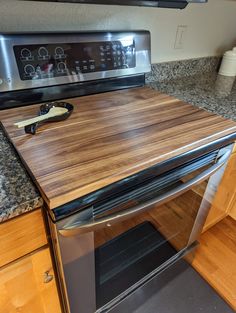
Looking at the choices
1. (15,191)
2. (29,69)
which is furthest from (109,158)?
(29,69)

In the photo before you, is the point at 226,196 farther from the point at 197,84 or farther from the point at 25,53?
the point at 25,53

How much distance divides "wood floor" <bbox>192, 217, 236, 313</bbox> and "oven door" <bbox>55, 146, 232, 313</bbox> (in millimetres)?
256

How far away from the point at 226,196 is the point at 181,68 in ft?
2.46

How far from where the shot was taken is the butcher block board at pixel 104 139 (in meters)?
0.49

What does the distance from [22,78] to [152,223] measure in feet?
2.18

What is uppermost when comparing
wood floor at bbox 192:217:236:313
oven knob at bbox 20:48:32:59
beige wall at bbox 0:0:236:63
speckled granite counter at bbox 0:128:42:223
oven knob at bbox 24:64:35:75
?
beige wall at bbox 0:0:236:63

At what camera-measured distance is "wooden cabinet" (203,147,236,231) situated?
39.4 inches

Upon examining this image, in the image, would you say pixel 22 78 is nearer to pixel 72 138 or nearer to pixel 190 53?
pixel 72 138

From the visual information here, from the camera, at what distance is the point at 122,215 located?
0.57m

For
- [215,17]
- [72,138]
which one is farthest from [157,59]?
[72,138]

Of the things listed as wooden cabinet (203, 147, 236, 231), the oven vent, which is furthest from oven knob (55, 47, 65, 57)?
wooden cabinet (203, 147, 236, 231)

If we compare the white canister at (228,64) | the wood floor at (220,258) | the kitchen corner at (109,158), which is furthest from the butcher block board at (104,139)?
the wood floor at (220,258)

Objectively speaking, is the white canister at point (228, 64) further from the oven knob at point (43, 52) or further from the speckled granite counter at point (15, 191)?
the speckled granite counter at point (15, 191)

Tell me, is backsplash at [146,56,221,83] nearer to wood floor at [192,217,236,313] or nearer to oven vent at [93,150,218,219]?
oven vent at [93,150,218,219]
